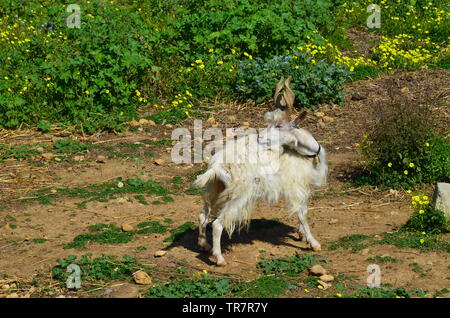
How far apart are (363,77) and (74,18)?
449 centimetres

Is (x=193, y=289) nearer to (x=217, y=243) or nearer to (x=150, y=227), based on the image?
(x=217, y=243)

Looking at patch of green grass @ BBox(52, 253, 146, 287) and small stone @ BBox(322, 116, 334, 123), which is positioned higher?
small stone @ BBox(322, 116, 334, 123)

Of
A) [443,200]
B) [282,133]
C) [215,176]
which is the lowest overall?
[443,200]

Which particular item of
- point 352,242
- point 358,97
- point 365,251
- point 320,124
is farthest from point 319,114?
point 365,251

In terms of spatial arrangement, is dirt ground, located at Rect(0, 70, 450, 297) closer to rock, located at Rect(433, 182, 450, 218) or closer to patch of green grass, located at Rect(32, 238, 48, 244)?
patch of green grass, located at Rect(32, 238, 48, 244)

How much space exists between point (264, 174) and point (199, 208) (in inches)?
61.9

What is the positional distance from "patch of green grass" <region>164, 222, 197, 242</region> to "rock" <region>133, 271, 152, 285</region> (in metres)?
0.93

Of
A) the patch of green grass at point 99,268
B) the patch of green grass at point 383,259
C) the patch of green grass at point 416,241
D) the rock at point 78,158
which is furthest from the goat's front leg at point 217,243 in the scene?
the rock at point 78,158

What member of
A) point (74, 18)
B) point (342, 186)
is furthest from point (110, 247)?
point (74, 18)

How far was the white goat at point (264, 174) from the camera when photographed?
6.36 meters

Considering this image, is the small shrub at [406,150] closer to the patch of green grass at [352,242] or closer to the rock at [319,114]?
the patch of green grass at [352,242]

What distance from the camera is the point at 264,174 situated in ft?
20.9

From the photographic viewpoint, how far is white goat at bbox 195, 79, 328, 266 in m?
6.36

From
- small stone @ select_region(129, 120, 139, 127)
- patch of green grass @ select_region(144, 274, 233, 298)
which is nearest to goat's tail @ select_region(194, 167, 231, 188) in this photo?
patch of green grass @ select_region(144, 274, 233, 298)
